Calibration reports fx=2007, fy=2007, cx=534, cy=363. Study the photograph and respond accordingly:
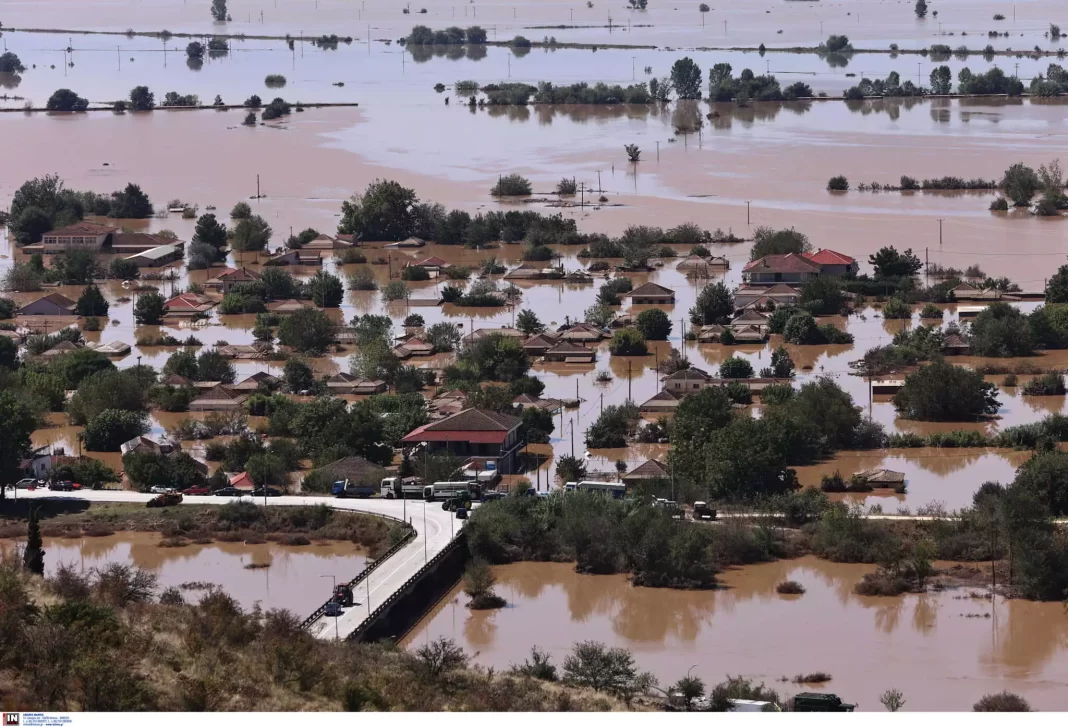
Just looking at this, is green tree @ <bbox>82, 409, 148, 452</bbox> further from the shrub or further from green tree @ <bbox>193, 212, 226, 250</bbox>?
the shrub

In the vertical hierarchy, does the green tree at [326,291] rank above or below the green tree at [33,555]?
below

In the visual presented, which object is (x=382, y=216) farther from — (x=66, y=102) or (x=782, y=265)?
(x=66, y=102)

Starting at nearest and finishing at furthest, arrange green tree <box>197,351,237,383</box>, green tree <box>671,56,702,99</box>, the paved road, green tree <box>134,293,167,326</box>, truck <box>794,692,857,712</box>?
truck <box>794,692,857,712</box> < the paved road < green tree <box>197,351,237,383</box> < green tree <box>134,293,167,326</box> < green tree <box>671,56,702,99</box>

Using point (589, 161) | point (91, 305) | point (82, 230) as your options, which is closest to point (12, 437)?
point (91, 305)

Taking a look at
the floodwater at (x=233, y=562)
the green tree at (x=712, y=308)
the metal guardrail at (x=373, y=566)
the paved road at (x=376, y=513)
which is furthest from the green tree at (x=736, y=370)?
the floodwater at (x=233, y=562)

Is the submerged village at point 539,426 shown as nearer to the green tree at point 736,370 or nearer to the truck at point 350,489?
the truck at point 350,489

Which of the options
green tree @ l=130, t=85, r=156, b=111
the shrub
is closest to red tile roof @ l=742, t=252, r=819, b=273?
the shrub
